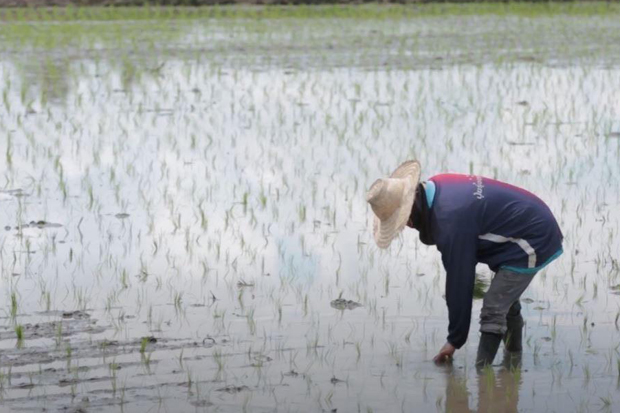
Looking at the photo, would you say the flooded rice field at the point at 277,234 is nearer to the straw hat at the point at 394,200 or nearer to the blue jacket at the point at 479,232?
the blue jacket at the point at 479,232

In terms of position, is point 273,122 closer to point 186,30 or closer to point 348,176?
point 348,176

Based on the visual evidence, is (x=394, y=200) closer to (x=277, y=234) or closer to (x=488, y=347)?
(x=488, y=347)

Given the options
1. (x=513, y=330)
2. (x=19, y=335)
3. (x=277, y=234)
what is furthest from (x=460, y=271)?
(x=277, y=234)

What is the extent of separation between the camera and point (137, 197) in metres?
6.50

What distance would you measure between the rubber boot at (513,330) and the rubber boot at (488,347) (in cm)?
19

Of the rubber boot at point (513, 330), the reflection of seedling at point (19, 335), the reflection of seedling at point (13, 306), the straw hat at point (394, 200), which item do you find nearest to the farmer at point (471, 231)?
the straw hat at point (394, 200)

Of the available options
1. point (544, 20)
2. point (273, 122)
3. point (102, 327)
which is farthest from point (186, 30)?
point (102, 327)

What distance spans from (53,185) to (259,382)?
3.30 meters

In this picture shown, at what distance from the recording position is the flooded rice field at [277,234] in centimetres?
385

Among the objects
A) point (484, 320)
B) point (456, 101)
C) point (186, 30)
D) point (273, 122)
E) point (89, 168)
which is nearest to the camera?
point (484, 320)

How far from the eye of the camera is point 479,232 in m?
3.70

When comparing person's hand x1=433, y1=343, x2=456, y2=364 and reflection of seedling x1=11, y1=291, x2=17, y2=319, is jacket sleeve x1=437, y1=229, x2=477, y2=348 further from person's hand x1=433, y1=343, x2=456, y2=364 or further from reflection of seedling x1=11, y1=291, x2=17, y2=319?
reflection of seedling x1=11, y1=291, x2=17, y2=319

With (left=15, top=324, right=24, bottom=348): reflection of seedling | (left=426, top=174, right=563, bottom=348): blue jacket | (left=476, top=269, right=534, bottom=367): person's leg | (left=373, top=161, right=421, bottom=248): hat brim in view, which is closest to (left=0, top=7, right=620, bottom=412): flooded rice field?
(left=15, top=324, right=24, bottom=348): reflection of seedling

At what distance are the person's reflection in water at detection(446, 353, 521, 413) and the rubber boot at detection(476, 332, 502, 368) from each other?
3 cm
